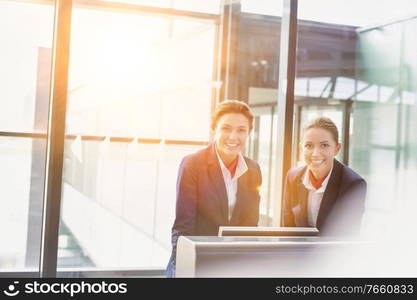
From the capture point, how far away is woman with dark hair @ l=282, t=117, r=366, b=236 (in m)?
1.85

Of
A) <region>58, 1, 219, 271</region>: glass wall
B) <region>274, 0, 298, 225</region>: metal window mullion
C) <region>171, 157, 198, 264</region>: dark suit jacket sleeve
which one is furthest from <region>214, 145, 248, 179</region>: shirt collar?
<region>58, 1, 219, 271</region>: glass wall

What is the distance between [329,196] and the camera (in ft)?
6.34

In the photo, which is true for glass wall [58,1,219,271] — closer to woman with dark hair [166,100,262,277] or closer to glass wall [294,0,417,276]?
woman with dark hair [166,100,262,277]

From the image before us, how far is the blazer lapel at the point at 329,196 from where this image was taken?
1922mm

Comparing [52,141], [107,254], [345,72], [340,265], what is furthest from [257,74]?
[340,265]

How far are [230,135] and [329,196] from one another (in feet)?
1.77

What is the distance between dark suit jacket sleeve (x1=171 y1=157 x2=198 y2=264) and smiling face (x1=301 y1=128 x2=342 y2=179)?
49 centimetres

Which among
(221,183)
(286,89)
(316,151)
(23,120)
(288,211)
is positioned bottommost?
(288,211)

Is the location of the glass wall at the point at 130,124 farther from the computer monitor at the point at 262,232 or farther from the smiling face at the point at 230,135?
the computer monitor at the point at 262,232

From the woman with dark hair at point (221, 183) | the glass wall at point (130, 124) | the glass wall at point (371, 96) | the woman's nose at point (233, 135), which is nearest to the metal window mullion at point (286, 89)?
the glass wall at point (130, 124)

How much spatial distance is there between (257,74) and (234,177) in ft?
16.2

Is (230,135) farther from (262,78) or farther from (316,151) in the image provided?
(262,78)

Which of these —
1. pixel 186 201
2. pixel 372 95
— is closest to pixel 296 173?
pixel 186 201

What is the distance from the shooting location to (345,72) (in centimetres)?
756
